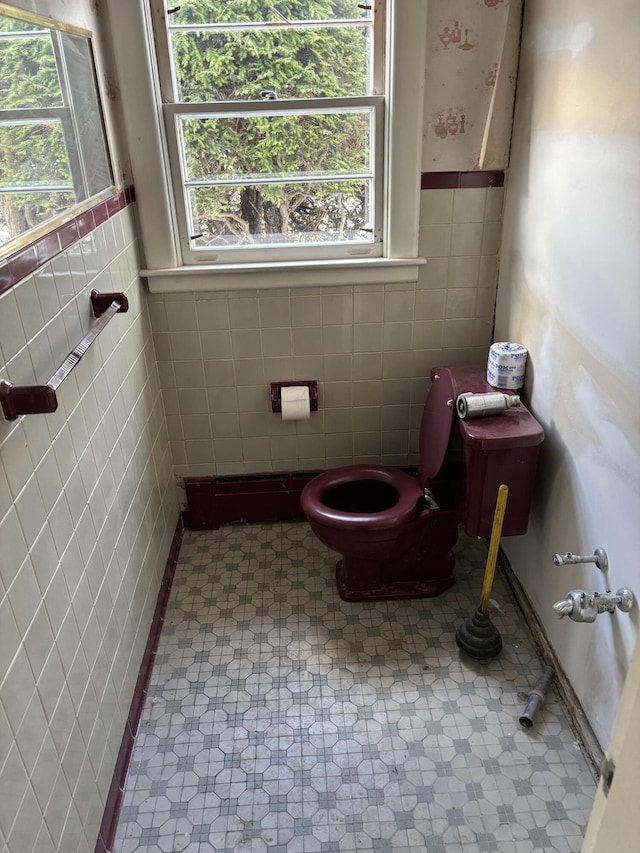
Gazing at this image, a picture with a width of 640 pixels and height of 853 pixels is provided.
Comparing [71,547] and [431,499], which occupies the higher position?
[71,547]

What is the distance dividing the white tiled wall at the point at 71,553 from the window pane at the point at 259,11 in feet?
2.08

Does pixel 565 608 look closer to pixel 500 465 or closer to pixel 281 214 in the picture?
pixel 500 465

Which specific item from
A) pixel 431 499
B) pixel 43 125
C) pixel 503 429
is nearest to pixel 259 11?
pixel 43 125

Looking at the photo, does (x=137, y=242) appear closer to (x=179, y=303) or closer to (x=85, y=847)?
(x=179, y=303)

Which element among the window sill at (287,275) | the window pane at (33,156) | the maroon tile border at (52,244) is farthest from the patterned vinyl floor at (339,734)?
the window pane at (33,156)

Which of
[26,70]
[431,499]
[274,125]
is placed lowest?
[431,499]

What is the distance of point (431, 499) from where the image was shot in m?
2.13

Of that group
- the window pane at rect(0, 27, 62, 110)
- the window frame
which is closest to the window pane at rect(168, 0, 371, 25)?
the window frame

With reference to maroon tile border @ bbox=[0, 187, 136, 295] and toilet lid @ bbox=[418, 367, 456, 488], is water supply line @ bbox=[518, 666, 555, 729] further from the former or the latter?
maroon tile border @ bbox=[0, 187, 136, 295]

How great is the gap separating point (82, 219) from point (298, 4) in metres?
1.01

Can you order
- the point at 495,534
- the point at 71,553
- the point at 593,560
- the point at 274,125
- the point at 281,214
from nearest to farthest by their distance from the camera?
the point at 71,553
the point at 593,560
the point at 495,534
the point at 274,125
the point at 281,214

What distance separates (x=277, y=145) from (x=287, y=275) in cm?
42

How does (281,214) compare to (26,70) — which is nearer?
(26,70)

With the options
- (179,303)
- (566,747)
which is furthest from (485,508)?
(179,303)
